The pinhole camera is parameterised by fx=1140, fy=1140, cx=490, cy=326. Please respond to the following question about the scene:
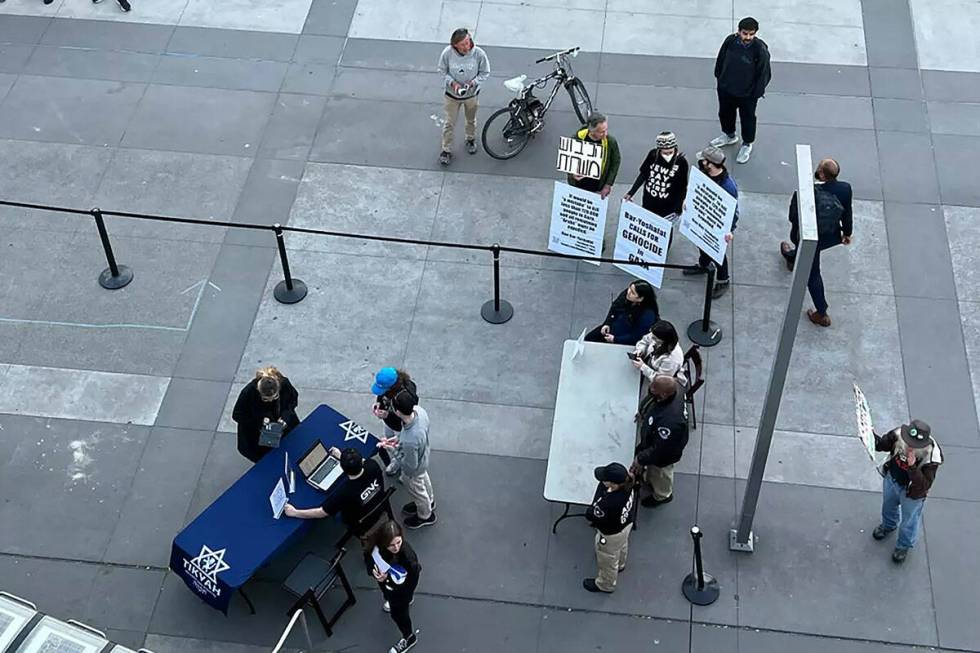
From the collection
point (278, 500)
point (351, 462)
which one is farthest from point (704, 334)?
point (278, 500)

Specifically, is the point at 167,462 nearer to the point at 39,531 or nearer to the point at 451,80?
the point at 39,531

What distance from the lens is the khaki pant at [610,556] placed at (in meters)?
8.93

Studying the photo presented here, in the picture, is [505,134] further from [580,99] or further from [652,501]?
[652,501]

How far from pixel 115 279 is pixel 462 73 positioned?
173 inches

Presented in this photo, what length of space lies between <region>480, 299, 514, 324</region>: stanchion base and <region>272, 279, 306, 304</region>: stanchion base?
192cm

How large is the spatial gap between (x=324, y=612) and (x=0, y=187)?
7128 millimetres

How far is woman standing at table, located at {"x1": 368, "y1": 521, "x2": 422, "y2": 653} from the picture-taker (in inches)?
320

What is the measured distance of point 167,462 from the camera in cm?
1056

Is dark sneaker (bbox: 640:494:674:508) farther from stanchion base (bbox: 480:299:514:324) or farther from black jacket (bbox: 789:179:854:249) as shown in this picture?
black jacket (bbox: 789:179:854:249)

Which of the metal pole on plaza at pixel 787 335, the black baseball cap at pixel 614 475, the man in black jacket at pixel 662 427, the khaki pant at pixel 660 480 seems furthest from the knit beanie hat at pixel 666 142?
the black baseball cap at pixel 614 475

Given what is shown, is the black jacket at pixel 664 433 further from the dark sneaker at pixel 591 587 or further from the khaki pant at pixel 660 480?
the dark sneaker at pixel 591 587

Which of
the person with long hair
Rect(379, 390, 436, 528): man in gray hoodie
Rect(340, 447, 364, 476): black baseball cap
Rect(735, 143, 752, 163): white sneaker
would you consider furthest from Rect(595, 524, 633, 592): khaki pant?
Rect(735, 143, 752, 163): white sneaker

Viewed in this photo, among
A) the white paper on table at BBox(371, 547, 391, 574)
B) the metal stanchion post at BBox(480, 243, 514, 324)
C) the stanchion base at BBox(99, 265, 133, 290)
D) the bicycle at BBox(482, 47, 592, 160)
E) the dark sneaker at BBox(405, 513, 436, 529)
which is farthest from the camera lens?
the bicycle at BBox(482, 47, 592, 160)

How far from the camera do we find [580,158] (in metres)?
11.6
